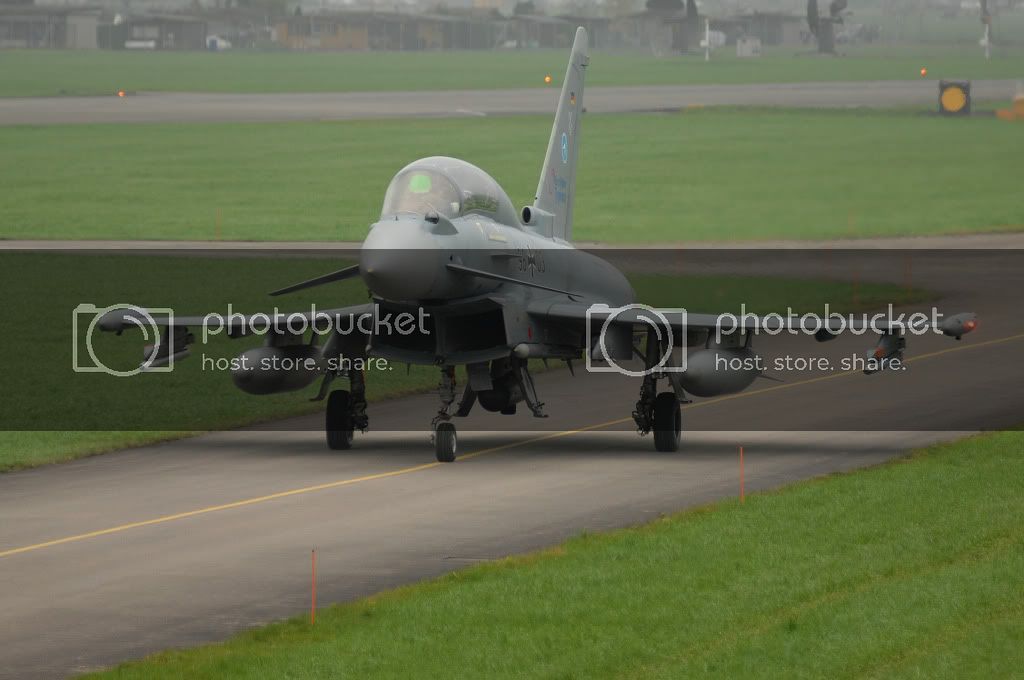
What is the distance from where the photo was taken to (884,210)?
225 ft

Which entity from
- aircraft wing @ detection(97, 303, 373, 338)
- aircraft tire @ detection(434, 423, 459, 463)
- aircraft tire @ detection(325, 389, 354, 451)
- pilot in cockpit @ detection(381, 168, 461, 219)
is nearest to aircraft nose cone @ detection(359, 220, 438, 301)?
pilot in cockpit @ detection(381, 168, 461, 219)

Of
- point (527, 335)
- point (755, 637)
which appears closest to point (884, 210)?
point (527, 335)

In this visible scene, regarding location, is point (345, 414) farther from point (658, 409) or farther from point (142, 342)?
point (142, 342)

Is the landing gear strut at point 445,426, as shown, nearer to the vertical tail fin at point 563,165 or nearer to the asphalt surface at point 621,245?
the vertical tail fin at point 563,165

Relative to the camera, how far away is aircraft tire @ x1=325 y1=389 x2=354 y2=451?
91.2ft

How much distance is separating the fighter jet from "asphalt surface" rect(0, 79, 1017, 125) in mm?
77354

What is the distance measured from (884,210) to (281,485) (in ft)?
156

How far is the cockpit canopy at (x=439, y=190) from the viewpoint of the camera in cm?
2528

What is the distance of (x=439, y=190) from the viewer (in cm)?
2559

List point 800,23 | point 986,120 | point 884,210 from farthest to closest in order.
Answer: point 800,23 → point 986,120 → point 884,210

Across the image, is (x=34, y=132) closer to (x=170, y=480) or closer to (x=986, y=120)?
(x=986, y=120)

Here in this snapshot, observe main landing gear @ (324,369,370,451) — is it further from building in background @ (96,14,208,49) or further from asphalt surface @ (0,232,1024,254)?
building in background @ (96,14,208,49)
